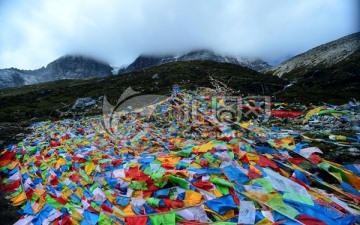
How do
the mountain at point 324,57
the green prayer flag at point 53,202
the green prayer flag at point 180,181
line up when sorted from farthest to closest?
the mountain at point 324,57, the green prayer flag at point 53,202, the green prayer flag at point 180,181

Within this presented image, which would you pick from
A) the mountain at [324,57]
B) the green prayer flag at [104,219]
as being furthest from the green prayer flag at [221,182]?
the mountain at [324,57]

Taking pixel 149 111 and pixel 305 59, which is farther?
pixel 305 59

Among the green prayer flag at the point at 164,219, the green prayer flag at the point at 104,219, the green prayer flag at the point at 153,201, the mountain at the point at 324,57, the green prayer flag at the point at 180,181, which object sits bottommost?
the green prayer flag at the point at 104,219

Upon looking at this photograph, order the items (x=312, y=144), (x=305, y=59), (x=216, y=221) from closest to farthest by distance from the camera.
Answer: (x=216, y=221) < (x=312, y=144) < (x=305, y=59)

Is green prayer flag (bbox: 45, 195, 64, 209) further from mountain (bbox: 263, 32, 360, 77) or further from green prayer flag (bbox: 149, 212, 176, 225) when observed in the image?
mountain (bbox: 263, 32, 360, 77)

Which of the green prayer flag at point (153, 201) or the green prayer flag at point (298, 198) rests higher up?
the green prayer flag at point (298, 198)

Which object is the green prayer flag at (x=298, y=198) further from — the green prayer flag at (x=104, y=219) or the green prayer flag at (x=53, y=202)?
the green prayer flag at (x=53, y=202)

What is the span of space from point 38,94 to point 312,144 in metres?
67.1

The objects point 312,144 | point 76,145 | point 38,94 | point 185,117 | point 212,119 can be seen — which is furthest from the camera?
point 38,94

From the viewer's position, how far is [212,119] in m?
14.9

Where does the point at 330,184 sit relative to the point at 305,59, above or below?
below

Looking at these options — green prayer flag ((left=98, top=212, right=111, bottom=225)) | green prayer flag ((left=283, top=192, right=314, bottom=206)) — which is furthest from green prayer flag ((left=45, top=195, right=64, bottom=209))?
green prayer flag ((left=283, top=192, right=314, bottom=206))

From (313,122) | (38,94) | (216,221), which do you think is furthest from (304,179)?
(38,94)

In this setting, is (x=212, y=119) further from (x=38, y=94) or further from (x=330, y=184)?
(x=38, y=94)
